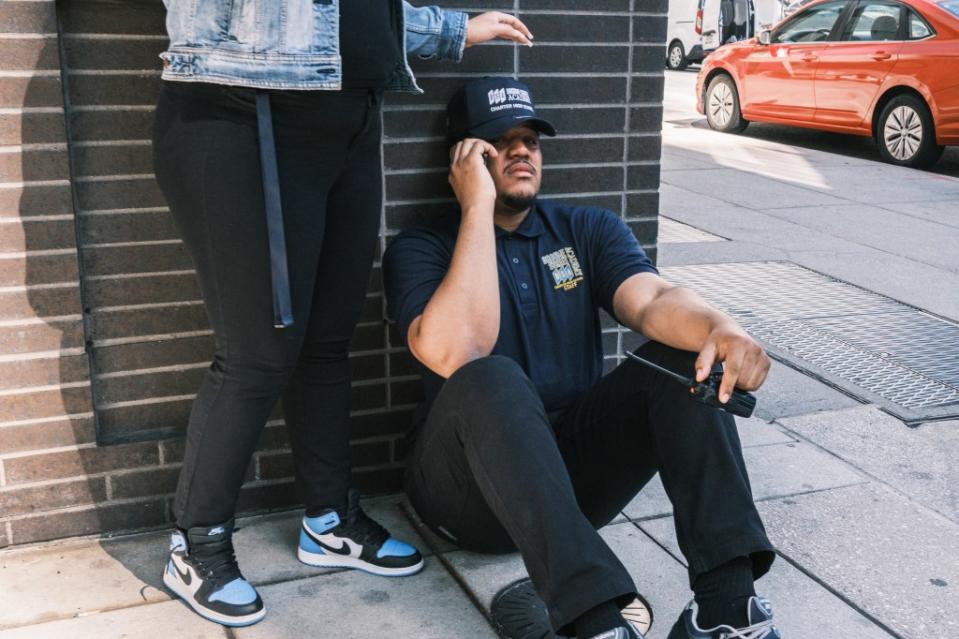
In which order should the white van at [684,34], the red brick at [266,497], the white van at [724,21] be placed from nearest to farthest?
the red brick at [266,497], the white van at [724,21], the white van at [684,34]

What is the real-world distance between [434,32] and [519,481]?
1.19m

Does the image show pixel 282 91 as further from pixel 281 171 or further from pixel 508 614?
pixel 508 614

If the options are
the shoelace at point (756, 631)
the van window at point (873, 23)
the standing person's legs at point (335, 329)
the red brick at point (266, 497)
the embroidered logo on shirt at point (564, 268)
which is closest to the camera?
the shoelace at point (756, 631)

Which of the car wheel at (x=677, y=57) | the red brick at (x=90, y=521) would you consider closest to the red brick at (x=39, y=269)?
the red brick at (x=90, y=521)

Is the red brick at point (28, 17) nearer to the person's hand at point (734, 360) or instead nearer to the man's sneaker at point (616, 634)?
the person's hand at point (734, 360)

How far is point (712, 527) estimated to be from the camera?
237 cm

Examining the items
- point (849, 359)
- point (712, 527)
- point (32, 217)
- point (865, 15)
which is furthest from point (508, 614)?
point (865, 15)

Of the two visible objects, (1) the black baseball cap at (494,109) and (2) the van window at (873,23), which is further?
(2) the van window at (873,23)

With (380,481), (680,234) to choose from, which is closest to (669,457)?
(380,481)

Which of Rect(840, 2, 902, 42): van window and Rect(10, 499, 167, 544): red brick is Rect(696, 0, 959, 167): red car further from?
Rect(10, 499, 167, 544): red brick

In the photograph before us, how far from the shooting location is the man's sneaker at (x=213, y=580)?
270cm

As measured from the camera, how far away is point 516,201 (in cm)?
295

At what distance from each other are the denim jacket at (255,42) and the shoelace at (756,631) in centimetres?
142

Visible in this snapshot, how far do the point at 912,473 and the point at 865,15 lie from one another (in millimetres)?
7943
